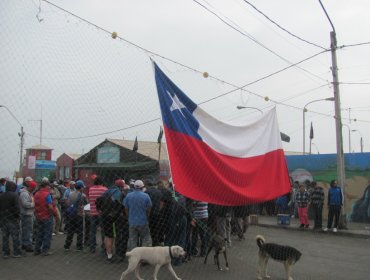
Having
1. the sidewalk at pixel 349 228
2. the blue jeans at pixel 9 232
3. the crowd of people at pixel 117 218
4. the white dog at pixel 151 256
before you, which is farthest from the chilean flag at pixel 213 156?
the sidewalk at pixel 349 228

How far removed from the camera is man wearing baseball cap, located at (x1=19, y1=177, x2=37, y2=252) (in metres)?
9.99

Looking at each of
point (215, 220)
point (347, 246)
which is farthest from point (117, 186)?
point (347, 246)

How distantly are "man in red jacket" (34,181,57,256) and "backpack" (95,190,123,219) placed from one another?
1.34 metres

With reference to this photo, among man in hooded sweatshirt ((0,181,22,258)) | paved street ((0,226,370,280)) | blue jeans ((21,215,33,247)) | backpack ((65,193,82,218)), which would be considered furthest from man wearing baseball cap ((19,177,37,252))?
backpack ((65,193,82,218))

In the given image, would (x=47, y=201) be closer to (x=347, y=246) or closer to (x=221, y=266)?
(x=221, y=266)

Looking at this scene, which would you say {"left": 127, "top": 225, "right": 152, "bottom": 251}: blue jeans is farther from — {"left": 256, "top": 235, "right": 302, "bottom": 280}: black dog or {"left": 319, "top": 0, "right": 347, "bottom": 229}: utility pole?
{"left": 319, "top": 0, "right": 347, "bottom": 229}: utility pole

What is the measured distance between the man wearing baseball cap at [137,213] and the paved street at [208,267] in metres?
0.70

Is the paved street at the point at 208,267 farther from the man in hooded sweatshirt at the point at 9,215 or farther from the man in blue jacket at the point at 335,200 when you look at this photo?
the man in blue jacket at the point at 335,200

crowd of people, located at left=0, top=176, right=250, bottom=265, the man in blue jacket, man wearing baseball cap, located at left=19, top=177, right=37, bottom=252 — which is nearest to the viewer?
crowd of people, located at left=0, top=176, right=250, bottom=265

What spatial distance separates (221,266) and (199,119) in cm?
421

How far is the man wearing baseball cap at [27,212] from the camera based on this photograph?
9992 mm

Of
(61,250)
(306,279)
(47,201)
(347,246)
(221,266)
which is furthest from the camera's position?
(347,246)

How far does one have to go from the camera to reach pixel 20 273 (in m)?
8.14

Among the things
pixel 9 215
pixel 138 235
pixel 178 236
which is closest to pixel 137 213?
pixel 138 235
